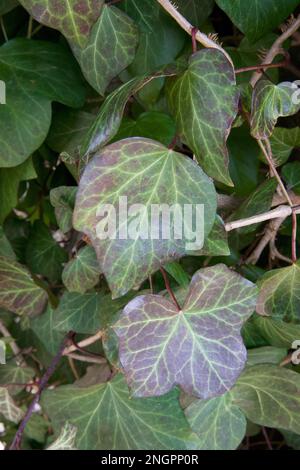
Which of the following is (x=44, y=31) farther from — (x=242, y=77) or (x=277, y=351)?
(x=277, y=351)

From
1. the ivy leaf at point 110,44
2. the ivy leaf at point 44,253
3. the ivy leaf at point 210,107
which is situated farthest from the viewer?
the ivy leaf at point 44,253

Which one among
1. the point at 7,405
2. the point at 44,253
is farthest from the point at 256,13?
the point at 7,405

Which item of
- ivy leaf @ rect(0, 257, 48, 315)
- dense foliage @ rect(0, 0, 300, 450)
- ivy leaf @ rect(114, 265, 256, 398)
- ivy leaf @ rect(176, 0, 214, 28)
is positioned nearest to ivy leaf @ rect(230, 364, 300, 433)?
dense foliage @ rect(0, 0, 300, 450)

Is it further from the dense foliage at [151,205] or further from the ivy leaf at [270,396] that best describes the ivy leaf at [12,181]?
the ivy leaf at [270,396]

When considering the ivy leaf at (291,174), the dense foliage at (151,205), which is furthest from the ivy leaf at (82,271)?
the ivy leaf at (291,174)

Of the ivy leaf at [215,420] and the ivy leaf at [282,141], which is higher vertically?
the ivy leaf at [282,141]

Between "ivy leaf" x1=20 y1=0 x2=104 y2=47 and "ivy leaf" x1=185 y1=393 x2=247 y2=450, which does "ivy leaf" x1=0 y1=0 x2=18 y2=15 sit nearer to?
"ivy leaf" x1=20 y1=0 x2=104 y2=47
